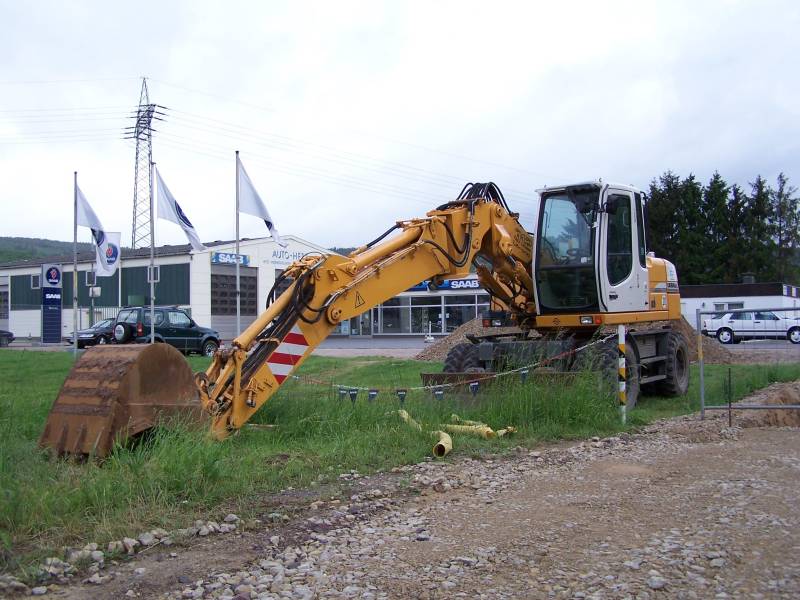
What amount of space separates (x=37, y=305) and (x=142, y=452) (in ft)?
171

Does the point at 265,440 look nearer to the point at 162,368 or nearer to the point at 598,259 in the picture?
the point at 162,368

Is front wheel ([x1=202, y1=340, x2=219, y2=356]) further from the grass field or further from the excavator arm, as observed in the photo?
the excavator arm

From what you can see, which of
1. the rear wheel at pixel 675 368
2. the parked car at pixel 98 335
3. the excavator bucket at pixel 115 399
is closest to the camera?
the excavator bucket at pixel 115 399

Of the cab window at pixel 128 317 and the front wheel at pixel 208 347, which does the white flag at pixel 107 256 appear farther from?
the front wheel at pixel 208 347


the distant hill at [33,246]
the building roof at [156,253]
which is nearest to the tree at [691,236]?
the building roof at [156,253]

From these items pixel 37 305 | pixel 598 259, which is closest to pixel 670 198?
pixel 37 305

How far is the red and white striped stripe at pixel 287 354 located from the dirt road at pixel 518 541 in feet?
6.75

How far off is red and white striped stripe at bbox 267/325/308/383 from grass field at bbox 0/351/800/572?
0.67m

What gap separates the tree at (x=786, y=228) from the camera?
210 ft

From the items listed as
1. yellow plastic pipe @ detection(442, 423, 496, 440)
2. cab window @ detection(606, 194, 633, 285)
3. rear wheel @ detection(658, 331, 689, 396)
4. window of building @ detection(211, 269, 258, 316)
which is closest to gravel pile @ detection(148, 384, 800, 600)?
yellow plastic pipe @ detection(442, 423, 496, 440)

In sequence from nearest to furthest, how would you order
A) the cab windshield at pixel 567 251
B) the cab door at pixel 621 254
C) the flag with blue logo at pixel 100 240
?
the cab door at pixel 621 254, the cab windshield at pixel 567 251, the flag with blue logo at pixel 100 240

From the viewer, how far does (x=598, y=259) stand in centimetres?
A: 1214

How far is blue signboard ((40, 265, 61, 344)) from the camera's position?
35.2 meters

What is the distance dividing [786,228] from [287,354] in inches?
2617
